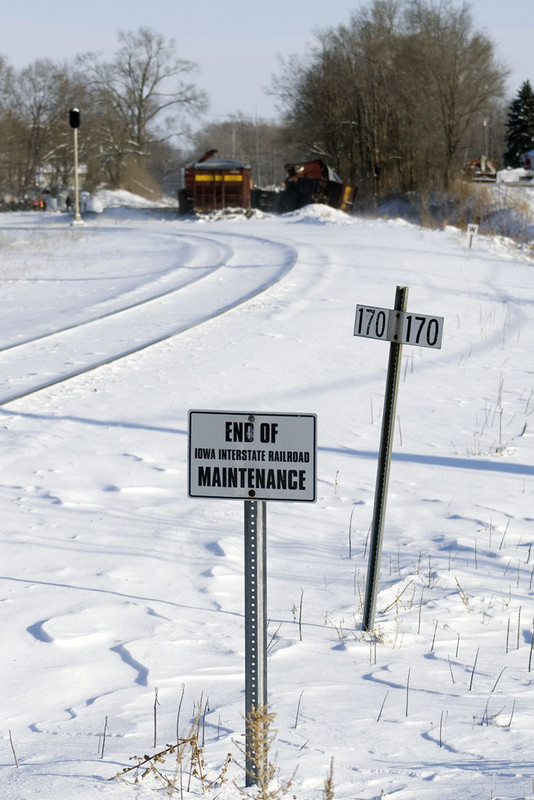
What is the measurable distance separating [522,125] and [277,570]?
95168 mm

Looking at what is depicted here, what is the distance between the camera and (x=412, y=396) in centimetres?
1106

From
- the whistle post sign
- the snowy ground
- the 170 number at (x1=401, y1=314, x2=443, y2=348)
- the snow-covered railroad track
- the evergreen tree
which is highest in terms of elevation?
the evergreen tree

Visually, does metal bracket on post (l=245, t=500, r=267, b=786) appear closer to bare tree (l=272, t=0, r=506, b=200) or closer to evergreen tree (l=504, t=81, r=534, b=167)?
bare tree (l=272, t=0, r=506, b=200)

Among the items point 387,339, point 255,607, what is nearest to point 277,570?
point 387,339

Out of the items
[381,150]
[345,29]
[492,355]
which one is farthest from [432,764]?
[345,29]

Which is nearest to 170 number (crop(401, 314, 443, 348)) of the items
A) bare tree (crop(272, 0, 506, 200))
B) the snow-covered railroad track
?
the snow-covered railroad track

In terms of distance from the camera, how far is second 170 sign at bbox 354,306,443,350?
4719 mm

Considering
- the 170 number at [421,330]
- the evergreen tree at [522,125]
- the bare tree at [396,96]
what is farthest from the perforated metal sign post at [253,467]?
the evergreen tree at [522,125]

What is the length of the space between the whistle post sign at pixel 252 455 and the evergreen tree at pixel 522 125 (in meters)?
96.7

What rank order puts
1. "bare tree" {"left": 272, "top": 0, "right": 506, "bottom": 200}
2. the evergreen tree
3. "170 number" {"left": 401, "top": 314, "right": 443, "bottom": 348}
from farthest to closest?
the evergreen tree, "bare tree" {"left": 272, "top": 0, "right": 506, "bottom": 200}, "170 number" {"left": 401, "top": 314, "right": 443, "bottom": 348}

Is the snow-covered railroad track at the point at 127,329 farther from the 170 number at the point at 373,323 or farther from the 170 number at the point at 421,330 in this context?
the 170 number at the point at 421,330

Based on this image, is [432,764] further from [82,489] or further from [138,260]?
[138,260]

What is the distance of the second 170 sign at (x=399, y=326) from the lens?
186 inches

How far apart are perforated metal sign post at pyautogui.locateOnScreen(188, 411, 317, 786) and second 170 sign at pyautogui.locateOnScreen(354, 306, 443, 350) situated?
4.86 ft
